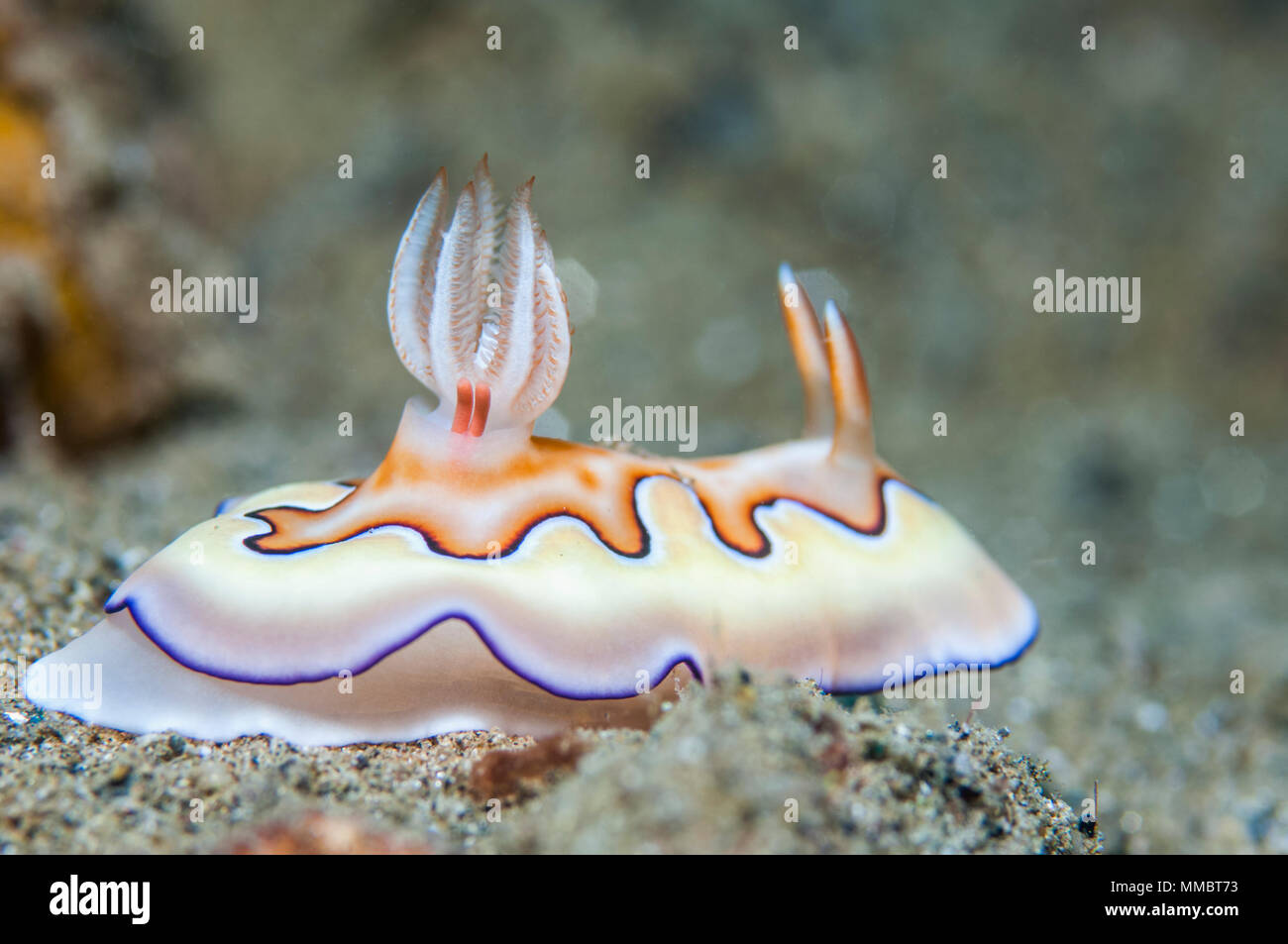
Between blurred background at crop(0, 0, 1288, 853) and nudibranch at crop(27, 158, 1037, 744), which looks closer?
nudibranch at crop(27, 158, 1037, 744)

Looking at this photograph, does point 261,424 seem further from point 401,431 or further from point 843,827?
point 843,827

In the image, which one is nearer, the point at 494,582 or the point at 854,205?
the point at 494,582

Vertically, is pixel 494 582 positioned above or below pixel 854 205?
below

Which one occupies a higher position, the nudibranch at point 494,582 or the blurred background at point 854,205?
the blurred background at point 854,205

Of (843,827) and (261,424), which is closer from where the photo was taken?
(843,827)

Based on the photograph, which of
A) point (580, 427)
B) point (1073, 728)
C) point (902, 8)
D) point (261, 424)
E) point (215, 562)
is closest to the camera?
point (215, 562)

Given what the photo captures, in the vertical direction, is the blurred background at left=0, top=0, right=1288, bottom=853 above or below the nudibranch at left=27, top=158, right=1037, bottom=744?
above

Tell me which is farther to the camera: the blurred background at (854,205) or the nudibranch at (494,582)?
the blurred background at (854,205)
